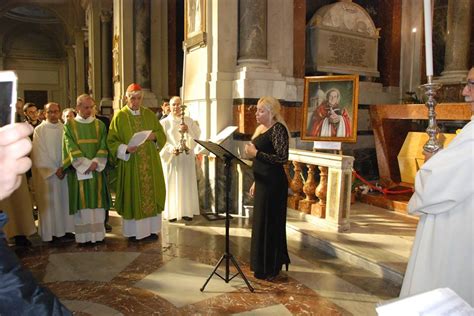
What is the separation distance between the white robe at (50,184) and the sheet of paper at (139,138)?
1.07m

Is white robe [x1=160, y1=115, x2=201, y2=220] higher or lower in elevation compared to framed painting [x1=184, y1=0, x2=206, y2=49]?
lower

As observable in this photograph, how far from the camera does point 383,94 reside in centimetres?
878

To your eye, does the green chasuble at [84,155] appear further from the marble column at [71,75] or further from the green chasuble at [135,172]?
the marble column at [71,75]

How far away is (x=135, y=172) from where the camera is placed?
5320 millimetres

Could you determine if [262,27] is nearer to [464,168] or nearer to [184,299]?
[184,299]

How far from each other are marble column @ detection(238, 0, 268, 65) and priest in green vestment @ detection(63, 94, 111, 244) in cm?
264

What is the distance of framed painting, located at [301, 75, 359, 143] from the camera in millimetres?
5438

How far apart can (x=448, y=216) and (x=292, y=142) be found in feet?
15.3

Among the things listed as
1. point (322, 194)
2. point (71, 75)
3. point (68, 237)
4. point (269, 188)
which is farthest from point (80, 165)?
point (71, 75)

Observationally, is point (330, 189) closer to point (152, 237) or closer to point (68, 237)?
point (152, 237)

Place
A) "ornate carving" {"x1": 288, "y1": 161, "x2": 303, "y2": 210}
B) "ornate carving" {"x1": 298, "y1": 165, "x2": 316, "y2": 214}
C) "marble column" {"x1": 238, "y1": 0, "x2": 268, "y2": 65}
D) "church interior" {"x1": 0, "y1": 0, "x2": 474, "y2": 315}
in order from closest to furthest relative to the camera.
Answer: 1. "church interior" {"x1": 0, "y1": 0, "x2": 474, "y2": 315}
2. "ornate carving" {"x1": 298, "y1": 165, "x2": 316, "y2": 214}
3. "ornate carving" {"x1": 288, "y1": 161, "x2": 303, "y2": 210}
4. "marble column" {"x1": 238, "y1": 0, "x2": 268, "y2": 65}

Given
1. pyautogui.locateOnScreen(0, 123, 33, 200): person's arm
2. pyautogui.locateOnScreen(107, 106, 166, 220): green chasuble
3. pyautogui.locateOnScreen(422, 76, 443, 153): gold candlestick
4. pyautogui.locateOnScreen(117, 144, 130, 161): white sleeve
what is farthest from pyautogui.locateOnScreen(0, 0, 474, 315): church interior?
pyautogui.locateOnScreen(0, 123, 33, 200): person's arm

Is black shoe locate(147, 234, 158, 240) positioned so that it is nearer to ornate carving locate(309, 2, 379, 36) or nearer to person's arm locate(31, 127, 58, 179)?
person's arm locate(31, 127, 58, 179)

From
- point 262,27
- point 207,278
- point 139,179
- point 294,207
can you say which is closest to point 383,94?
point 262,27
